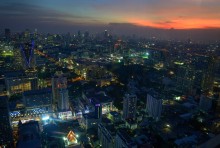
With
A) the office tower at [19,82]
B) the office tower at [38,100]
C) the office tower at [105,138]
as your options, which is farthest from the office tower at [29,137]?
the office tower at [19,82]

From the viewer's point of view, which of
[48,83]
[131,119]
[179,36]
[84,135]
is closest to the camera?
[84,135]

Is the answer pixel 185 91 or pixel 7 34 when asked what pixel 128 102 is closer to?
pixel 185 91

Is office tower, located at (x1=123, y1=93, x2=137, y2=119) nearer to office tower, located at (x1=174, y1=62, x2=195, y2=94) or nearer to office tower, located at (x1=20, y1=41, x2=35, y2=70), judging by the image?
office tower, located at (x1=174, y1=62, x2=195, y2=94)

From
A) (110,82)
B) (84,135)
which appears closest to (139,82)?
(110,82)

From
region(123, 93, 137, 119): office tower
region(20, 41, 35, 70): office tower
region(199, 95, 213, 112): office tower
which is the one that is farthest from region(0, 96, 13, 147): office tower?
region(199, 95, 213, 112): office tower

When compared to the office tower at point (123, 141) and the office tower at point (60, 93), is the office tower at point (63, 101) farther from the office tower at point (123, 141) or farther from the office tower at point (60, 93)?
the office tower at point (123, 141)

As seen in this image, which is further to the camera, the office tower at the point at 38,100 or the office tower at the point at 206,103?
the office tower at the point at 206,103
